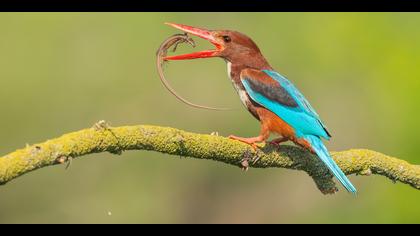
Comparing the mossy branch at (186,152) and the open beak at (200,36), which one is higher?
the open beak at (200,36)

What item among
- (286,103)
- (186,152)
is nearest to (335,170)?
(286,103)

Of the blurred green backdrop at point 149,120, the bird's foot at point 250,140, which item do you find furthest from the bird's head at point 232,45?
the blurred green backdrop at point 149,120

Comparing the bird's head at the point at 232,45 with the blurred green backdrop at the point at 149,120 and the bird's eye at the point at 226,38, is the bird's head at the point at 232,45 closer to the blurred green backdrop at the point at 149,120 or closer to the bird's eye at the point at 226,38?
the bird's eye at the point at 226,38

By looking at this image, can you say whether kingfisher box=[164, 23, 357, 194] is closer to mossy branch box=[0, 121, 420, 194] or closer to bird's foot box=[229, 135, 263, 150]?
bird's foot box=[229, 135, 263, 150]

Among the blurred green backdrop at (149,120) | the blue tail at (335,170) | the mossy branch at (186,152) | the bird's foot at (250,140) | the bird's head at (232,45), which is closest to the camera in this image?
the mossy branch at (186,152)

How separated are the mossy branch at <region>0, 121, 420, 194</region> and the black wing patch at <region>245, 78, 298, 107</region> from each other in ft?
1.79

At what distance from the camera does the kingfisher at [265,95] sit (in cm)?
465

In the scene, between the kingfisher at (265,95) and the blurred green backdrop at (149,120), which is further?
the blurred green backdrop at (149,120)

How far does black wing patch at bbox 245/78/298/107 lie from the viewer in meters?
4.79

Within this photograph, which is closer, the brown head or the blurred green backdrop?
the brown head

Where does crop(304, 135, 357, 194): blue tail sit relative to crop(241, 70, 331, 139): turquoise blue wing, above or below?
below

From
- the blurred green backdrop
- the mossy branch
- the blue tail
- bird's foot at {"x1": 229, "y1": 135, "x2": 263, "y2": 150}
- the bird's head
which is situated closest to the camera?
the mossy branch

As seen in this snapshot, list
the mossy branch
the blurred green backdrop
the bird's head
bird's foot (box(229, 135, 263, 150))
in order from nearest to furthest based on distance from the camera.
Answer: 1. the mossy branch
2. bird's foot (box(229, 135, 263, 150))
3. the bird's head
4. the blurred green backdrop

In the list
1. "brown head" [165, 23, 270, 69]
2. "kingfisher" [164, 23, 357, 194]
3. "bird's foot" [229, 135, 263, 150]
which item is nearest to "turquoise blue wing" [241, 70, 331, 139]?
"kingfisher" [164, 23, 357, 194]
